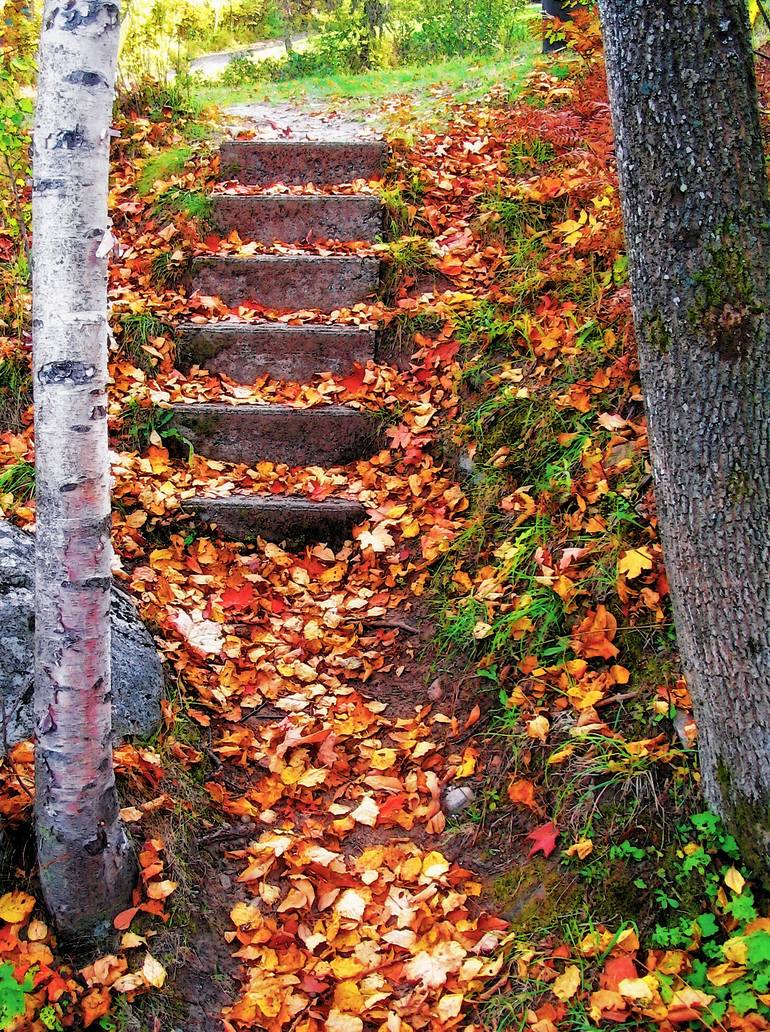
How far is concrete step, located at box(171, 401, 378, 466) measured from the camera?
4246mm

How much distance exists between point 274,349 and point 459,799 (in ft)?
9.01

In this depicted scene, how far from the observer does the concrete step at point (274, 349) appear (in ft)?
14.9

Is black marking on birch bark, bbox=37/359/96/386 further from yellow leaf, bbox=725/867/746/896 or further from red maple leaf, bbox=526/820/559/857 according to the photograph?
yellow leaf, bbox=725/867/746/896

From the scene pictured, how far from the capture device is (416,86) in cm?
772

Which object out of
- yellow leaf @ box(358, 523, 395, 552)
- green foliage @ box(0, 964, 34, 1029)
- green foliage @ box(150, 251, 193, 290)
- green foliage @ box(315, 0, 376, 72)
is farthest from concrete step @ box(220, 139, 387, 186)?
green foliage @ box(315, 0, 376, 72)

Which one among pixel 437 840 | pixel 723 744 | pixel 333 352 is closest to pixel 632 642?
pixel 723 744

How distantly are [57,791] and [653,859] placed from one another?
1.51m

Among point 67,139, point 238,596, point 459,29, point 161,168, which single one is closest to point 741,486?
point 67,139

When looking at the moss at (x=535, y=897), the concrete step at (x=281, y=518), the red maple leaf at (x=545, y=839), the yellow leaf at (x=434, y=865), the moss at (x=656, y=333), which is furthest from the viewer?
the concrete step at (x=281, y=518)

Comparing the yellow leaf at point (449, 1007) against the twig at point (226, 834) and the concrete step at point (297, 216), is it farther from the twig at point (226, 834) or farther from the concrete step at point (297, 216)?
the concrete step at point (297, 216)

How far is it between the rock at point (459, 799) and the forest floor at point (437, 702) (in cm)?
2

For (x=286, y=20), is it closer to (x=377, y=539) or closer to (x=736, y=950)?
(x=377, y=539)

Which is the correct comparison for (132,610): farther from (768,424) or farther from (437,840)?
(768,424)

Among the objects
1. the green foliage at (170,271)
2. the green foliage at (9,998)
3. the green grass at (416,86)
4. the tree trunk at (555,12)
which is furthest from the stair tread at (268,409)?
the tree trunk at (555,12)
